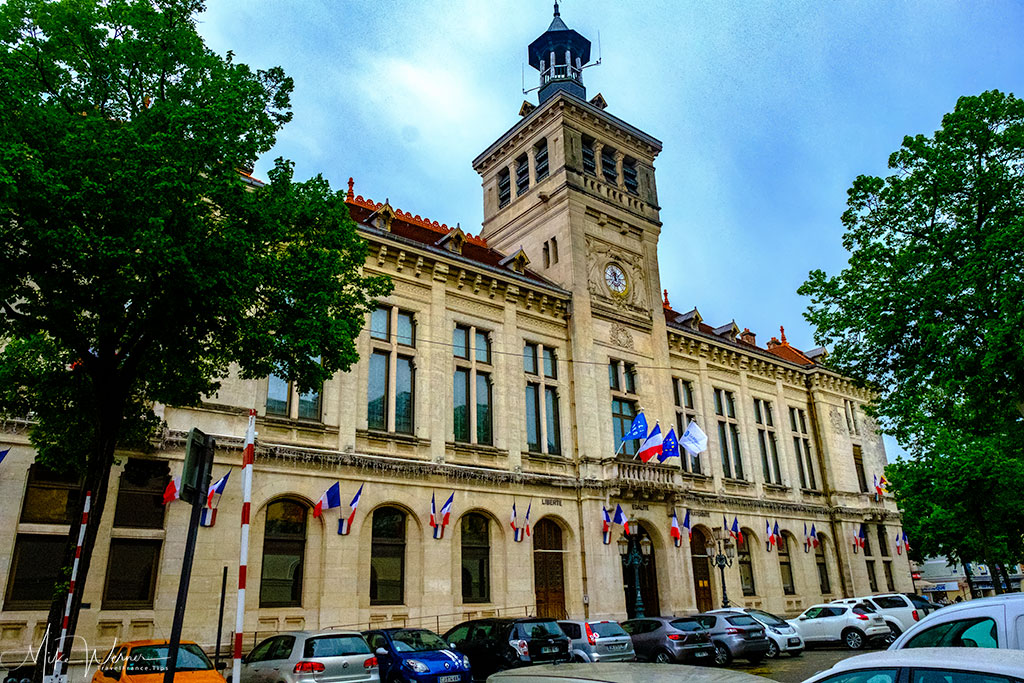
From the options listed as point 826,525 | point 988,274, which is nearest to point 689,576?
point 826,525

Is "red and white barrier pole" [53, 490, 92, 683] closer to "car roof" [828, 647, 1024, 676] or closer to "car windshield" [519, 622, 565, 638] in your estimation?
"car windshield" [519, 622, 565, 638]

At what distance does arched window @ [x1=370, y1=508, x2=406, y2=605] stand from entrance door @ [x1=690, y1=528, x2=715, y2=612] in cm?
1486

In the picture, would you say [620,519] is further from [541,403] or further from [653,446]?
[541,403]

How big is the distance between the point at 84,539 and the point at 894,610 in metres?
25.0

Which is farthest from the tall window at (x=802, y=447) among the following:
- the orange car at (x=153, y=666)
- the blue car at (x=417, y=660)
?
the orange car at (x=153, y=666)

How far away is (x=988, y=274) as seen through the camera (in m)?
17.5

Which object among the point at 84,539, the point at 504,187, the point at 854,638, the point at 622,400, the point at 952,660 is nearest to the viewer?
the point at 952,660

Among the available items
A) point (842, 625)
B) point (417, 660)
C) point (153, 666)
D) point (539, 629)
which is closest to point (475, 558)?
point (539, 629)

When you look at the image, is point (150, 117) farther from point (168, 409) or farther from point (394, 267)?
point (394, 267)

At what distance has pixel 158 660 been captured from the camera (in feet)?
41.3

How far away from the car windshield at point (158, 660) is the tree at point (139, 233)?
141 centimetres

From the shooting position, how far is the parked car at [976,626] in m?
8.48

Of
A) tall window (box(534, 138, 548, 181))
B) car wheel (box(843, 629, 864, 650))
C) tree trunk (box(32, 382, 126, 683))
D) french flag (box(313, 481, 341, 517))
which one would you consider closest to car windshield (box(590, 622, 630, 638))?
french flag (box(313, 481, 341, 517))

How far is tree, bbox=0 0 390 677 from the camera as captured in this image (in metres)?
12.5
